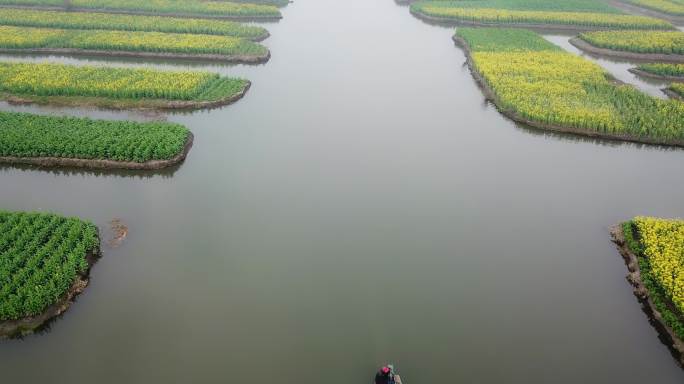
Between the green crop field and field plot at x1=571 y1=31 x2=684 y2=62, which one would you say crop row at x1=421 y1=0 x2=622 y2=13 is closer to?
field plot at x1=571 y1=31 x2=684 y2=62

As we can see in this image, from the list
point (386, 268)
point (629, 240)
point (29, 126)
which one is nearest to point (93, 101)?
point (29, 126)

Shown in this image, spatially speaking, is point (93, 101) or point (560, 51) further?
point (560, 51)

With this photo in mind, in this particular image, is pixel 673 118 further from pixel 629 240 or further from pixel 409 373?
pixel 409 373

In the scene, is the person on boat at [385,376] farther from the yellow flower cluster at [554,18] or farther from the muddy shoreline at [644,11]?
the muddy shoreline at [644,11]

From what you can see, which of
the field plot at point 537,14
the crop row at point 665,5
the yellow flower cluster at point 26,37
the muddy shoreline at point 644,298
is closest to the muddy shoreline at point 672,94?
the muddy shoreline at point 644,298

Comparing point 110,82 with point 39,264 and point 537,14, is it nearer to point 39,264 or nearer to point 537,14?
point 39,264
